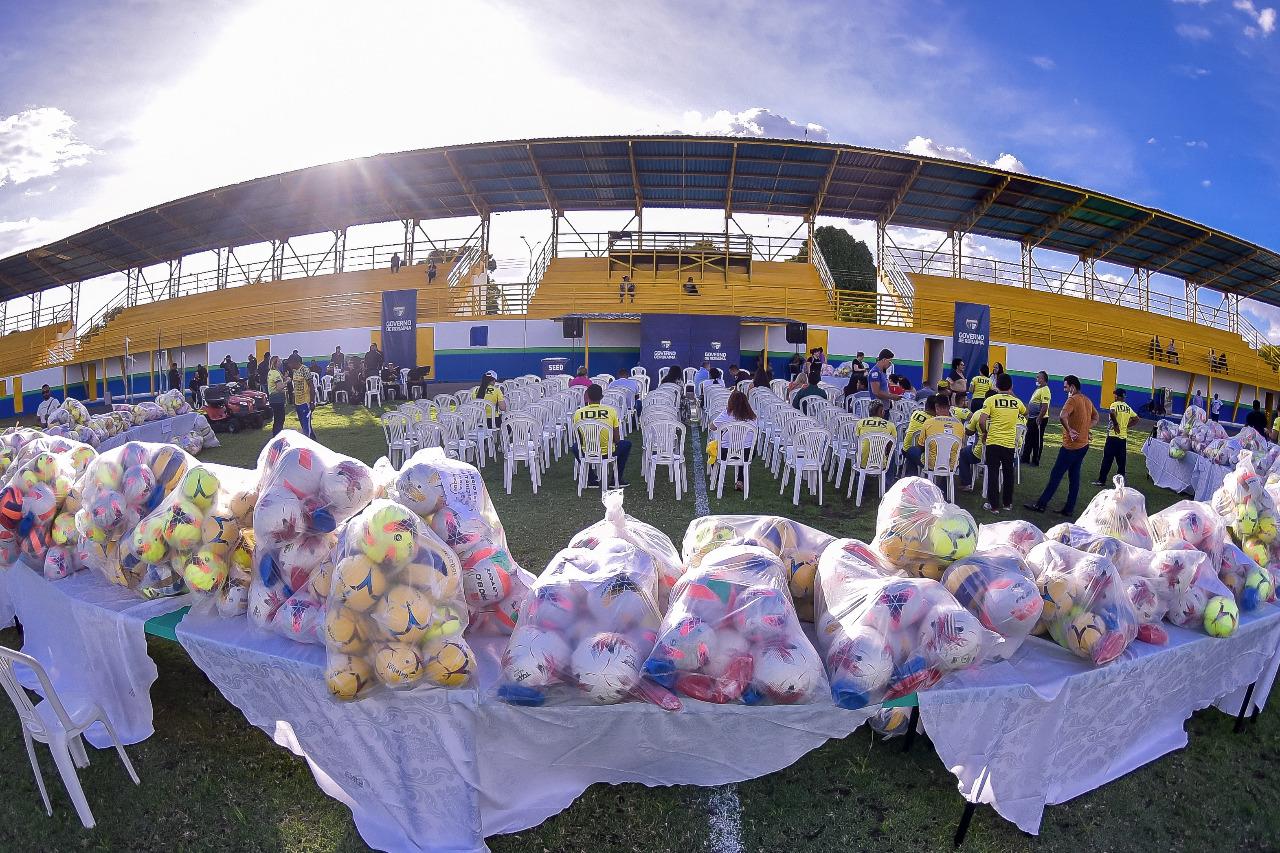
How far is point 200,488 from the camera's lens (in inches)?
118

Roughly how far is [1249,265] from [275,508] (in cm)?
3729

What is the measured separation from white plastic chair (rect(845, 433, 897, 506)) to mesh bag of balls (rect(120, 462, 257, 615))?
20.5ft

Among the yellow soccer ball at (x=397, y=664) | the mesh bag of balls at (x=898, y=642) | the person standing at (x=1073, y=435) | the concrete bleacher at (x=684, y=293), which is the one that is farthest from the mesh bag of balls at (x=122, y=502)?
the concrete bleacher at (x=684, y=293)

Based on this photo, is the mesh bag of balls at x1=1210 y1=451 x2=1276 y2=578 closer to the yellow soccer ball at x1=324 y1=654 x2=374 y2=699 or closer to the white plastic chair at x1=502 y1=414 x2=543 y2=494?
the yellow soccer ball at x1=324 y1=654 x2=374 y2=699

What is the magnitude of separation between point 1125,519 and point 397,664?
3.57 m

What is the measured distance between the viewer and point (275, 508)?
2691mm

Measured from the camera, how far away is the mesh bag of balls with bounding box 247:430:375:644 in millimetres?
2709

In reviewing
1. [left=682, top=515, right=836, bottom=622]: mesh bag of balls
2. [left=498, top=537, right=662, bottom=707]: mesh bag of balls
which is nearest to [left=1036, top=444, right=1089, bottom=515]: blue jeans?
[left=682, top=515, right=836, bottom=622]: mesh bag of balls

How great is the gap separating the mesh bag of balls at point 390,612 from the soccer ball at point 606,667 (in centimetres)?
42

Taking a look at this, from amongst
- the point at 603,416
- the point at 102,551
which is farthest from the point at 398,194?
the point at 102,551

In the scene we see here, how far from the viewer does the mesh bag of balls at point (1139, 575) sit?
9.43 feet

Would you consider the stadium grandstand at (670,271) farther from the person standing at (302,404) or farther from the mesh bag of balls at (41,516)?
the mesh bag of balls at (41,516)

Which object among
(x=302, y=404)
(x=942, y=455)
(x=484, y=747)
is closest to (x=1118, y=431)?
(x=942, y=455)

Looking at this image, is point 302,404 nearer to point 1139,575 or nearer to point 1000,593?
point 1000,593
